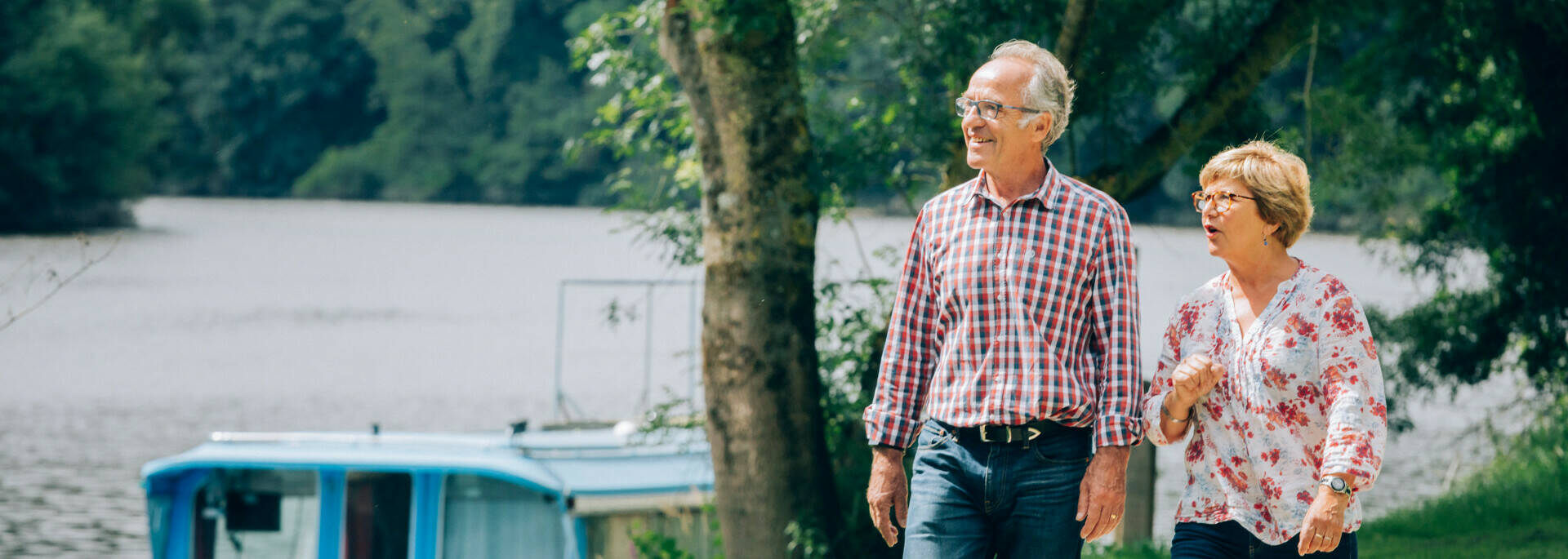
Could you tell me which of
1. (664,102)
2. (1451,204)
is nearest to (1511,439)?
(1451,204)

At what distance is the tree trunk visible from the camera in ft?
21.7

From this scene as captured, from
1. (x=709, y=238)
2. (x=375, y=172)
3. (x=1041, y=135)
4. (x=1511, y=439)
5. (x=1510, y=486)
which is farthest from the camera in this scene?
(x=375, y=172)

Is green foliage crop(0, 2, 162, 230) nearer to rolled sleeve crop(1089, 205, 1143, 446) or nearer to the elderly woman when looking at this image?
rolled sleeve crop(1089, 205, 1143, 446)

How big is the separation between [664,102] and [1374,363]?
5667 millimetres

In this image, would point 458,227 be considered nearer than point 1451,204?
No

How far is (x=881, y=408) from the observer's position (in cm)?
310

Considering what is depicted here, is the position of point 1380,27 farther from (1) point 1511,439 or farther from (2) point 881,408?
(2) point 881,408

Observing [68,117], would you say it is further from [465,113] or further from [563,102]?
[465,113]

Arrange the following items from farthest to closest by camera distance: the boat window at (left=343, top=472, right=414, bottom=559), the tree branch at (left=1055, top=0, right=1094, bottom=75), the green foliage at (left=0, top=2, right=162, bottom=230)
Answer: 1. the green foliage at (left=0, top=2, right=162, bottom=230)
2. the boat window at (left=343, top=472, right=414, bottom=559)
3. the tree branch at (left=1055, top=0, right=1094, bottom=75)

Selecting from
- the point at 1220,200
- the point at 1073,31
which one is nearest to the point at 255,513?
the point at 1073,31

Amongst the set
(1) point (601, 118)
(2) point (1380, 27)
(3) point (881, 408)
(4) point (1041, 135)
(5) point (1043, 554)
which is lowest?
(5) point (1043, 554)

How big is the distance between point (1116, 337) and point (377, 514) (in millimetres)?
8337

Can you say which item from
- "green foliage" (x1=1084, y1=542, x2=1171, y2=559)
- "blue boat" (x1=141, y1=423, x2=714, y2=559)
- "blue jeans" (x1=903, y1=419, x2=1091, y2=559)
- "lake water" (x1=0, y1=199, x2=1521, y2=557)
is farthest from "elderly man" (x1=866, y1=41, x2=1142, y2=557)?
"blue boat" (x1=141, y1=423, x2=714, y2=559)

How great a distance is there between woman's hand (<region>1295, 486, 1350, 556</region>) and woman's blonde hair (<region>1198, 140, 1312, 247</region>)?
1.68 feet
